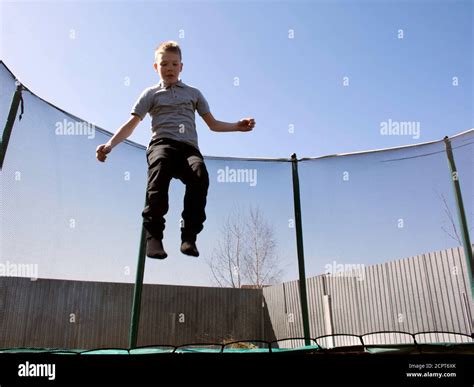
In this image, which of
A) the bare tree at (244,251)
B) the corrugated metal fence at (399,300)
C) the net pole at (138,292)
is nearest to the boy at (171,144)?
the net pole at (138,292)

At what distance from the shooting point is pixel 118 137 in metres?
1.66

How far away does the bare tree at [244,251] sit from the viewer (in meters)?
2.88

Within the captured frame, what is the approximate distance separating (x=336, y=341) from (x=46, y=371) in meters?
5.97

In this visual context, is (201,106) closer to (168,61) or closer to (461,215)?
(168,61)

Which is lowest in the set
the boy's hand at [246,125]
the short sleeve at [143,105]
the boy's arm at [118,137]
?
the boy's arm at [118,137]

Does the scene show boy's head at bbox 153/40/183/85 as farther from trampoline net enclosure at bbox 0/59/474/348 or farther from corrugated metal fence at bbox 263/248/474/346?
corrugated metal fence at bbox 263/248/474/346

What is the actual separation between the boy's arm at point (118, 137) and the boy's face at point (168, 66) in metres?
0.23

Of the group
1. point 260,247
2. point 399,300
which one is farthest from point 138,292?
point 399,300

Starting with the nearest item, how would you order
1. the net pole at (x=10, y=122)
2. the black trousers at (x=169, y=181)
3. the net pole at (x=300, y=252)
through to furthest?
the black trousers at (x=169, y=181)
the net pole at (x=10, y=122)
the net pole at (x=300, y=252)

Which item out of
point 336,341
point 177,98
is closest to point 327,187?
point 177,98

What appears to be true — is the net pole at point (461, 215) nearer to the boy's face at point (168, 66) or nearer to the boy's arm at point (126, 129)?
the boy's face at point (168, 66)

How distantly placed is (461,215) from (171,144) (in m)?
1.99

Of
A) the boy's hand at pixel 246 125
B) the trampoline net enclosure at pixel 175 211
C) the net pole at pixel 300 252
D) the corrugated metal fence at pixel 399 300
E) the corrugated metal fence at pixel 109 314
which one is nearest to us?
the boy's hand at pixel 246 125

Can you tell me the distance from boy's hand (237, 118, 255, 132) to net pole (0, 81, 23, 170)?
122 cm
